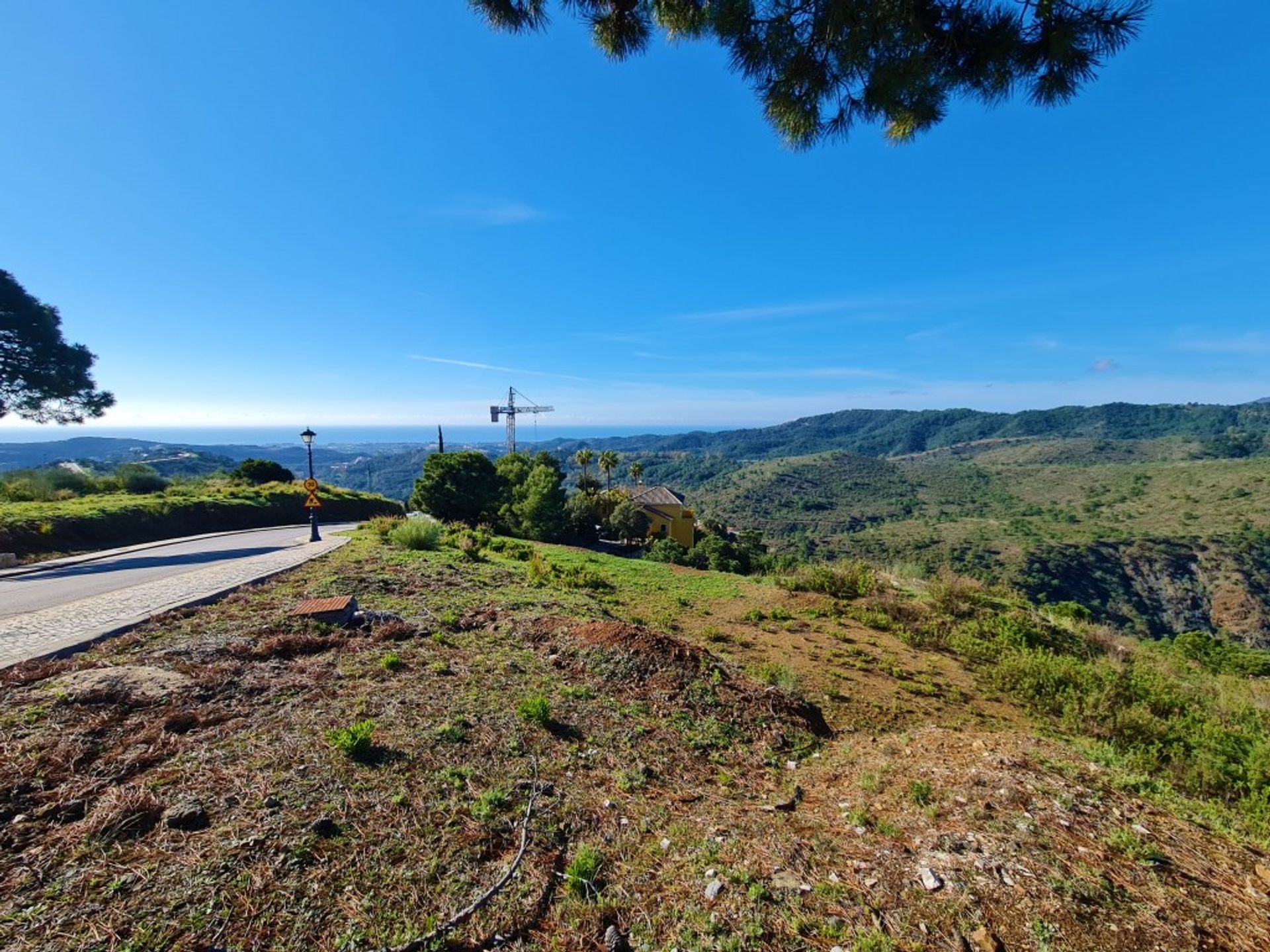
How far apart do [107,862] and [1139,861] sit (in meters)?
5.64

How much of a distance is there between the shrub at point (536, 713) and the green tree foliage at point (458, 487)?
19813 mm

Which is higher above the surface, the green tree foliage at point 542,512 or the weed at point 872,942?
the weed at point 872,942

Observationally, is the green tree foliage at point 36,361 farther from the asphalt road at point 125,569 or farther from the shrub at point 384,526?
the shrub at point 384,526

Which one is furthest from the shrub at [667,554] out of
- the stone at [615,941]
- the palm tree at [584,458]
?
the palm tree at [584,458]

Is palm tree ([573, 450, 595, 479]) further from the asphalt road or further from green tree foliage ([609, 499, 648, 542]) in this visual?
the asphalt road

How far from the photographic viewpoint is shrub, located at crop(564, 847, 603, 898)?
2.77 meters

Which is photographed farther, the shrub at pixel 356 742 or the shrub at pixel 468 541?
the shrub at pixel 468 541

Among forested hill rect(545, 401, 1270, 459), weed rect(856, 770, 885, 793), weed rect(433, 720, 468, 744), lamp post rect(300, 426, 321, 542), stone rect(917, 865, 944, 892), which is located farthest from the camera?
forested hill rect(545, 401, 1270, 459)

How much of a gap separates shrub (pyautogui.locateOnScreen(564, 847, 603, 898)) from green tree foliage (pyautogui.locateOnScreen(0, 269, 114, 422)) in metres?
28.1

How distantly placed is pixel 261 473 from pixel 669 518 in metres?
25.8

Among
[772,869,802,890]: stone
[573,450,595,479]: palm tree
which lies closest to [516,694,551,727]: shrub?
[772,869,802,890]: stone

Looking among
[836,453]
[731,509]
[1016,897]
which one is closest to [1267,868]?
[1016,897]

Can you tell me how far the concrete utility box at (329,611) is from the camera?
667cm

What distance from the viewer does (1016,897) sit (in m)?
2.64
